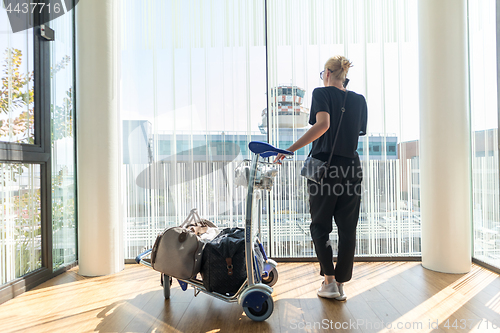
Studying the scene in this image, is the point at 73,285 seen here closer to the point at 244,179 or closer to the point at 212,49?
the point at 244,179

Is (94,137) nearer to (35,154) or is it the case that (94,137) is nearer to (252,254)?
(35,154)

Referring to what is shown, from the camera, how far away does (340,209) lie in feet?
6.61

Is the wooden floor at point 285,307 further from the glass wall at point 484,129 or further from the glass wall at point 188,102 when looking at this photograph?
the glass wall at point 188,102

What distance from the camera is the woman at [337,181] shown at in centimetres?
196

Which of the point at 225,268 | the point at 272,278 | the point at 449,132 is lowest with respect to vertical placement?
the point at 272,278

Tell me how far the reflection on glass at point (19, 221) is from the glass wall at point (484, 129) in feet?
Result: 11.3

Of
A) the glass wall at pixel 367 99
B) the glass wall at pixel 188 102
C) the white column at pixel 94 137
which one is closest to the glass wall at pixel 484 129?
the glass wall at pixel 367 99

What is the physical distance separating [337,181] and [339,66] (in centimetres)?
70

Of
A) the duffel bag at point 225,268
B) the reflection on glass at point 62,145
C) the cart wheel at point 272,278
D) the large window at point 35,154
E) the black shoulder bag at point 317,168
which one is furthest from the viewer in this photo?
the reflection on glass at point 62,145

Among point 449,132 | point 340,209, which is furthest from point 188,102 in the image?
point 449,132

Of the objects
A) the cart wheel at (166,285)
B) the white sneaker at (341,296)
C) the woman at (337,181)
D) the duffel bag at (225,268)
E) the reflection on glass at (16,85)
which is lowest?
the white sneaker at (341,296)

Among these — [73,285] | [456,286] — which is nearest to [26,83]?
[73,285]

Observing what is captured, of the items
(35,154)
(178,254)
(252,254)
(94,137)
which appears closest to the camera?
(252,254)

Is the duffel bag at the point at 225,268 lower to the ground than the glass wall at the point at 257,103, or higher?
lower
